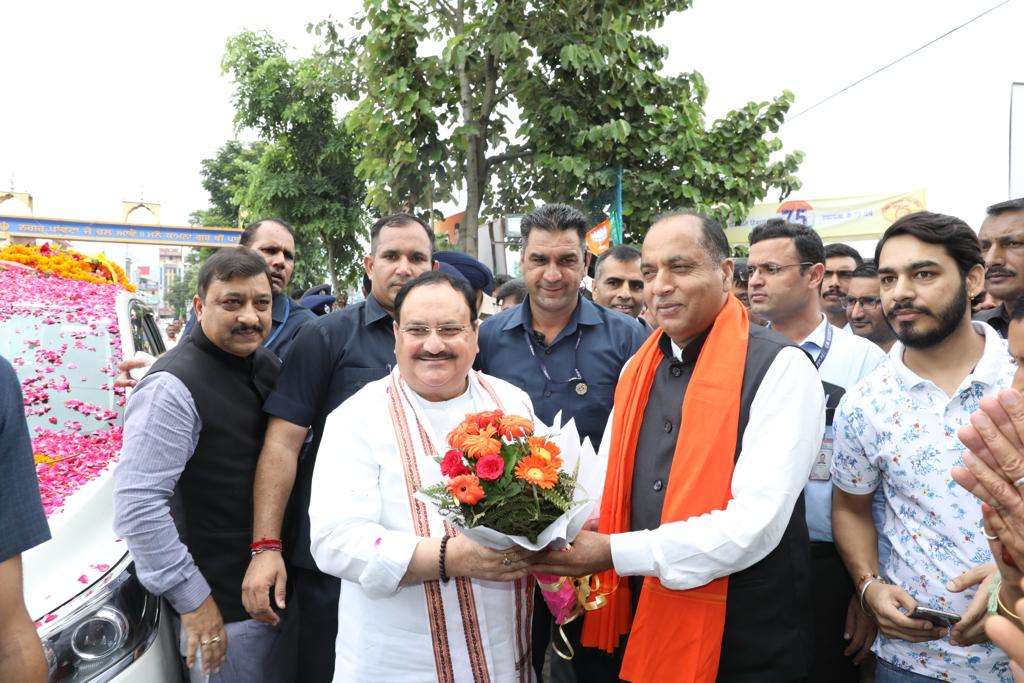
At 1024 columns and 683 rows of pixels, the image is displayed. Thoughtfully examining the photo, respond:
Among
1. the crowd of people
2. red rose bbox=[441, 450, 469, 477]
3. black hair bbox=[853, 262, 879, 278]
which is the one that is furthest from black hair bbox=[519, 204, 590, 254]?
black hair bbox=[853, 262, 879, 278]

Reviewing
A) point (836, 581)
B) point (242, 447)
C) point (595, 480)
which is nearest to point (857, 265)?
point (836, 581)

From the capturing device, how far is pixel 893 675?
243cm

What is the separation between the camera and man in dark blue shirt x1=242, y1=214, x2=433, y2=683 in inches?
109

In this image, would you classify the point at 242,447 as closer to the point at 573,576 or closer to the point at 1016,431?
the point at 573,576

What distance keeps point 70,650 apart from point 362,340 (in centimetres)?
156

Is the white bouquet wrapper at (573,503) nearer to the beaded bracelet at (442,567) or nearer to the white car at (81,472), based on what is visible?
the beaded bracelet at (442,567)

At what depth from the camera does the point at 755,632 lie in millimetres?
2258

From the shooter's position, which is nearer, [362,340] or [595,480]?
[595,480]

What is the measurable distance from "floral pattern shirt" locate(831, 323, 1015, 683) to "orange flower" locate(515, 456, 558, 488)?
52.4 inches

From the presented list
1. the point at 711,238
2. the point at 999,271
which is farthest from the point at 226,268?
the point at 999,271

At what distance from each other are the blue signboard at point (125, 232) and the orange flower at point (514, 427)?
28159mm

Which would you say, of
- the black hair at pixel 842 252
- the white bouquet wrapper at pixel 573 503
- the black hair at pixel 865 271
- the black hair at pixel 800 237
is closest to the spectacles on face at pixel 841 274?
the black hair at pixel 842 252

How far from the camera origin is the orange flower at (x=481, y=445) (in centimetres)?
184

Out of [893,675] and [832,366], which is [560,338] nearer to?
[832,366]
